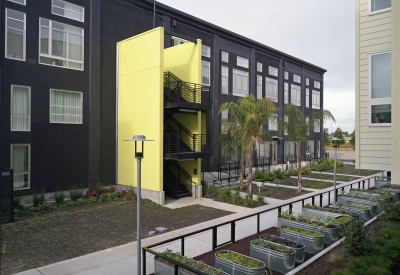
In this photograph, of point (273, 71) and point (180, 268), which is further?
point (273, 71)

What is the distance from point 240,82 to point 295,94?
1141 centimetres

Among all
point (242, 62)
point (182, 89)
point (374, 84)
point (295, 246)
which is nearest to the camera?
point (295, 246)

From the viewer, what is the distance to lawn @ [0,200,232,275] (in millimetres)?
8602

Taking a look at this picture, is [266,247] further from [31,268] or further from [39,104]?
[39,104]

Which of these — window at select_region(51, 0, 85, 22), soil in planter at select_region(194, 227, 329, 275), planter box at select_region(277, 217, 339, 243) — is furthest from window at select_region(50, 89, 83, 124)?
planter box at select_region(277, 217, 339, 243)

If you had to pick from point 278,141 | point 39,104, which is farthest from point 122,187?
point 278,141

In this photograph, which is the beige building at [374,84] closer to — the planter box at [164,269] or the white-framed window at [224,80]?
the planter box at [164,269]

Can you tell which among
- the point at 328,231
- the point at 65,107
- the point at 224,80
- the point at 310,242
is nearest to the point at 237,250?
the point at 310,242

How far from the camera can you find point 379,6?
1012 centimetres

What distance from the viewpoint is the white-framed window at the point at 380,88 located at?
985 centimetres

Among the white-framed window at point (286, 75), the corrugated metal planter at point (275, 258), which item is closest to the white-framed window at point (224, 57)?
the white-framed window at point (286, 75)

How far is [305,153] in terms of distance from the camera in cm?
3838

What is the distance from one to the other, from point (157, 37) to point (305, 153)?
94.8ft

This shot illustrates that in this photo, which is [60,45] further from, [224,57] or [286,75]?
[286,75]
